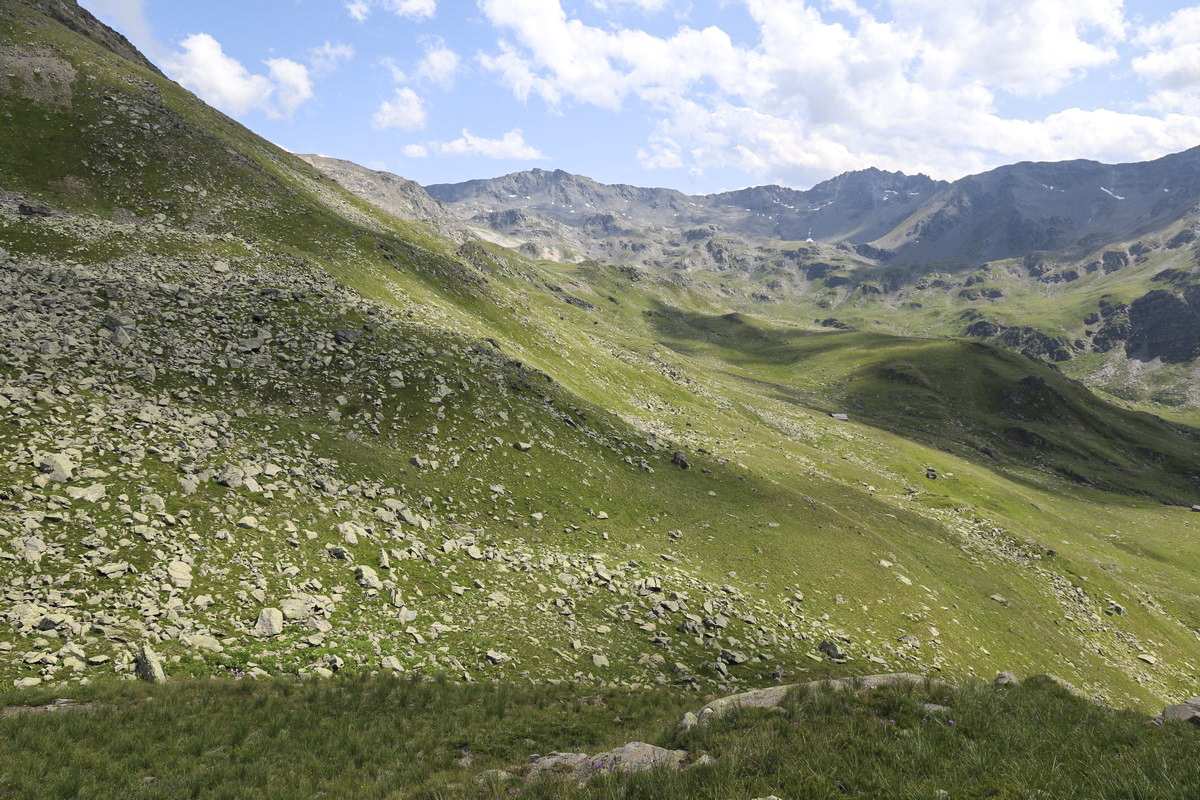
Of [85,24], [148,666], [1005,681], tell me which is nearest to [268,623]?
[148,666]

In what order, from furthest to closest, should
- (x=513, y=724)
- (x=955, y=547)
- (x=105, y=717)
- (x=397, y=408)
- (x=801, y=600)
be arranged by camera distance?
(x=955, y=547) → (x=397, y=408) → (x=801, y=600) → (x=513, y=724) → (x=105, y=717)

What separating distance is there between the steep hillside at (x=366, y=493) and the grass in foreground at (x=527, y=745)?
226 centimetres

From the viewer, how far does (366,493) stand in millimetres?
24031

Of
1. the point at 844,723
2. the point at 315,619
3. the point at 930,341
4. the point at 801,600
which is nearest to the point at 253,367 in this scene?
the point at 315,619

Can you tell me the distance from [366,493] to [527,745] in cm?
1501

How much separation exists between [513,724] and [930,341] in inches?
8795

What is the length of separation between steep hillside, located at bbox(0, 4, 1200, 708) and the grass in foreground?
89.1 inches

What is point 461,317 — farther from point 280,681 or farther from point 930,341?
point 930,341

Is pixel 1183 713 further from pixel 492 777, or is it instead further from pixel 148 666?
pixel 148 666

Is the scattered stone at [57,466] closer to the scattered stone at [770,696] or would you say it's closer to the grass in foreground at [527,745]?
the grass in foreground at [527,745]

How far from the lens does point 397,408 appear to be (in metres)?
31.5

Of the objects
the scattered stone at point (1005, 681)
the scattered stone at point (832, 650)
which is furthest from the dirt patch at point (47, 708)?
the scattered stone at point (832, 650)

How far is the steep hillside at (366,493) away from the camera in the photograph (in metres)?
16.6

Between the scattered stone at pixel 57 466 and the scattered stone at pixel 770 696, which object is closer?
the scattered stone at pixel 770 696
